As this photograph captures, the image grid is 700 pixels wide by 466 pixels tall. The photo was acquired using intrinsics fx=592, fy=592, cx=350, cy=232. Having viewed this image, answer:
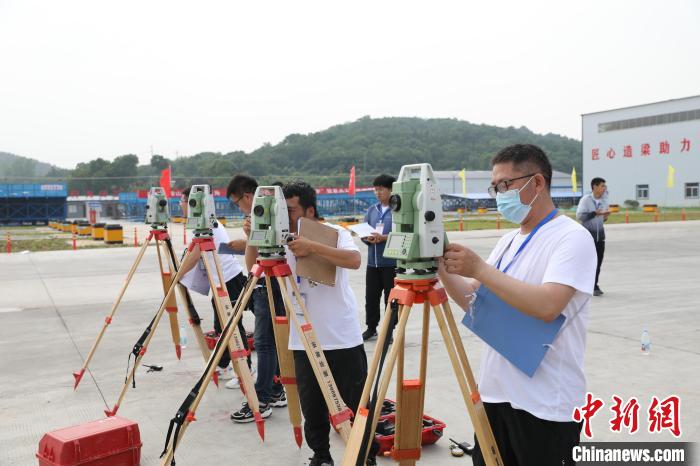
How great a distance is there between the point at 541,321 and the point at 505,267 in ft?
1.04

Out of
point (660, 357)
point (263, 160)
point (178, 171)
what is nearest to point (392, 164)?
point (263, 160)

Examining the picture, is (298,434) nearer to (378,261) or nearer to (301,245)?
(301,245)

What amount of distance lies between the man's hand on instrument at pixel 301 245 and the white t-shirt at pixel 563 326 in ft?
4.83

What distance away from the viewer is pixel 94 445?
4.00 metres

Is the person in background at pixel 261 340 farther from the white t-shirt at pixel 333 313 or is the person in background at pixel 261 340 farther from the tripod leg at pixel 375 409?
the tripod leg at pixel 375 409

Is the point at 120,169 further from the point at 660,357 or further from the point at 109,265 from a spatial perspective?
the point at 660,357

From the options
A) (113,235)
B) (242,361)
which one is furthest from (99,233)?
(242,361)

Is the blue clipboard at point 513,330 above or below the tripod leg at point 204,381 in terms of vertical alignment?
above

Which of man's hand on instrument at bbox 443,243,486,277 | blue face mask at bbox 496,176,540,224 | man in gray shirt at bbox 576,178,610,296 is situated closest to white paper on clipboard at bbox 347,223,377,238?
blue face mask at bbox 496,176,540,224

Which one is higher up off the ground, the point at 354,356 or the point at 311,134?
the point at 311,134

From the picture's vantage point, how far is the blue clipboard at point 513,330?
232cm

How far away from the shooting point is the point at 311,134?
4574 inches

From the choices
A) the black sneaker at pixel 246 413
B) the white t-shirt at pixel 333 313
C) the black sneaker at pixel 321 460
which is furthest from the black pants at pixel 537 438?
the black sneaker at pixel 246 413

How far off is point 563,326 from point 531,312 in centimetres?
21
